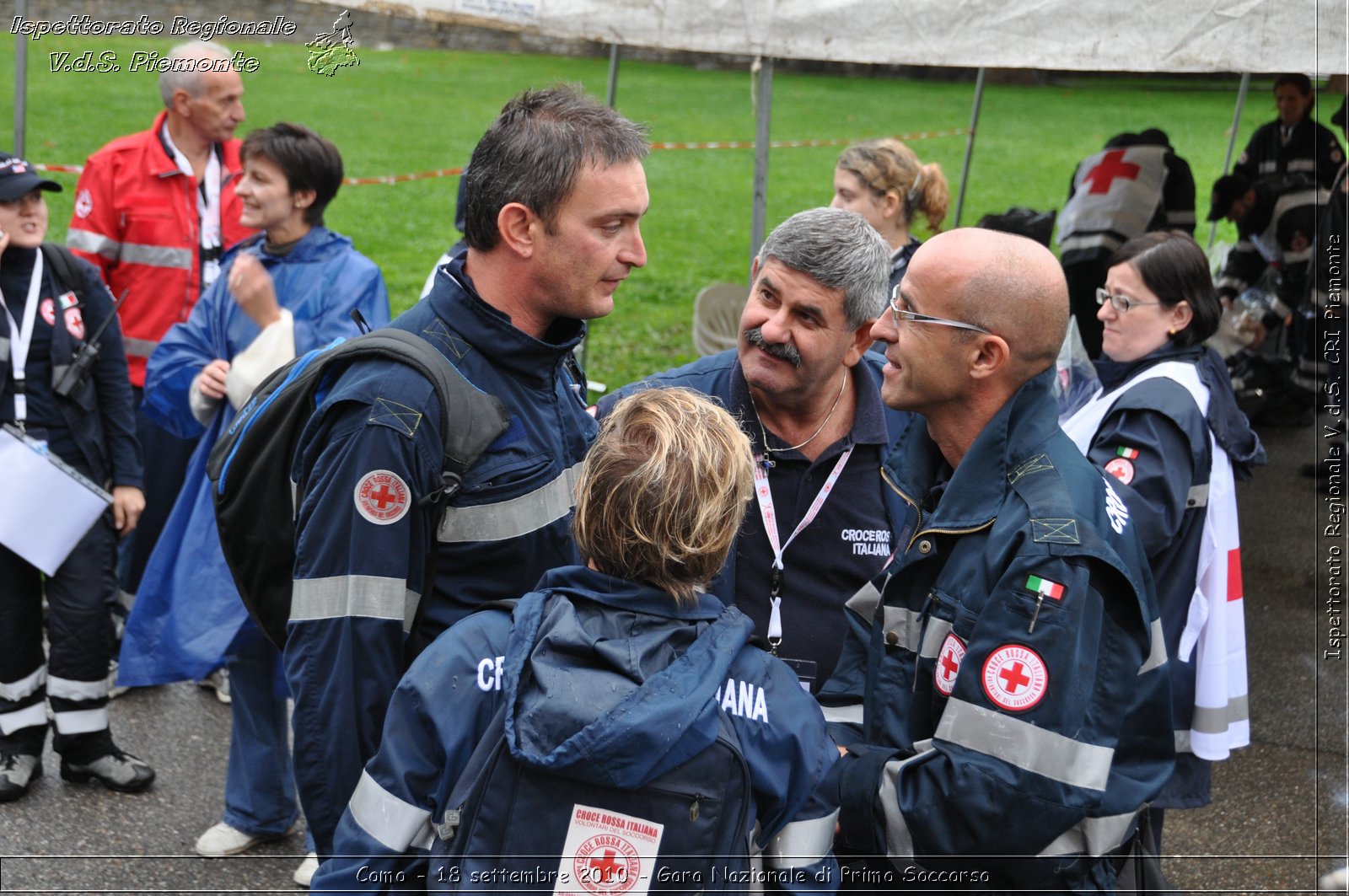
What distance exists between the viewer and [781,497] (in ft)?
9.28

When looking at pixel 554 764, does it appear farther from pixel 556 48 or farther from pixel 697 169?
pixel 556 48

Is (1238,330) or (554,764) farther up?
(554,764)

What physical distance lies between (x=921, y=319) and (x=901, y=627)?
0.61 meters

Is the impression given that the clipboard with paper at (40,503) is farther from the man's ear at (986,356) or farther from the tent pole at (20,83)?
the man's ear at (986,356)

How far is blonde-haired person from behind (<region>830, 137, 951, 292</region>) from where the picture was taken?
509 centimetres

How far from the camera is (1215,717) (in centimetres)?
379

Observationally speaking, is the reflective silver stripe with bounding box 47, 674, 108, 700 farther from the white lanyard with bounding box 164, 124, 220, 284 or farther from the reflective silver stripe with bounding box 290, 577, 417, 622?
the reflective silver stripe with bounding box 290, 577, 417, 622

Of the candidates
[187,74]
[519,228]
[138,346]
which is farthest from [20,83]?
[519,228]

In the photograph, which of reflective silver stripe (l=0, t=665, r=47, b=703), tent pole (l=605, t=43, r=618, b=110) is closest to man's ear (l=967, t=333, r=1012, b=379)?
reflective silver stripe (l=0, t=665, r=47, b=703)

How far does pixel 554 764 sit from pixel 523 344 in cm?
96

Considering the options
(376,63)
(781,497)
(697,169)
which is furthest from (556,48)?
(781,497)

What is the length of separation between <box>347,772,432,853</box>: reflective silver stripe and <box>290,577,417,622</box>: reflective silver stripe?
40 cm

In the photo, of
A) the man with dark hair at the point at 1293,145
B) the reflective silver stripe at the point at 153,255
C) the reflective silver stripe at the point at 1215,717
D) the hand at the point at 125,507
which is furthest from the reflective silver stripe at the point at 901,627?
the man with dark hair at the point at 1293,145

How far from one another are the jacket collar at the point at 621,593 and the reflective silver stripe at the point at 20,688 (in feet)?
10.5
